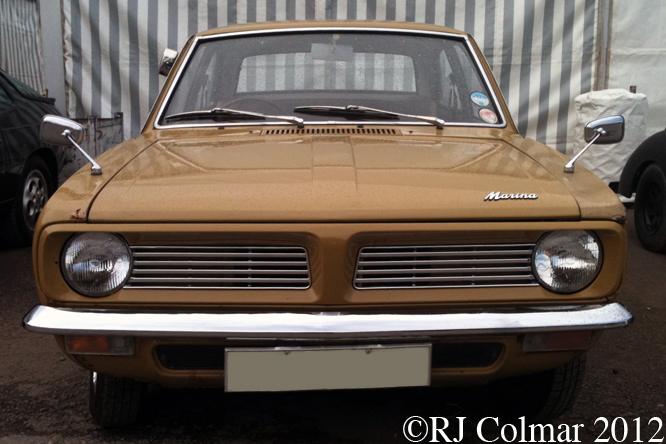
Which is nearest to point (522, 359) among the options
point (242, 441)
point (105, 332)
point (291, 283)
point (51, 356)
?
point (291, 283)

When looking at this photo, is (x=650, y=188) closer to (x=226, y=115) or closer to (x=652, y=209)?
(x=652, y=209)

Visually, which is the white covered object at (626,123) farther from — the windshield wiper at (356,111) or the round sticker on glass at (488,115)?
the windshield wiper at (356,111)

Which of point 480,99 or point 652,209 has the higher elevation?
point 480,99

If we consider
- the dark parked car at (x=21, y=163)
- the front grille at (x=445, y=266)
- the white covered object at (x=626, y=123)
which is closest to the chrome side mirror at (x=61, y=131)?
the front grille at (x=445, y=266)

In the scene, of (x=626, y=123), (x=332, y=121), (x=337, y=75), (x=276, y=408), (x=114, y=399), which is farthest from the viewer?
(x=626, y=123)

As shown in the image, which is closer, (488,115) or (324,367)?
(324,367)

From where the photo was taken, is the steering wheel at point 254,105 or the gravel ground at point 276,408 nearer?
the gravel ground at point 276,408

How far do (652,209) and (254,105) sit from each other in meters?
3.72

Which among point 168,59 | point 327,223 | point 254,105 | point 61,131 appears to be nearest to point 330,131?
point 254,105

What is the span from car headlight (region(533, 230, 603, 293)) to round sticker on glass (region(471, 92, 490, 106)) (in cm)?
119

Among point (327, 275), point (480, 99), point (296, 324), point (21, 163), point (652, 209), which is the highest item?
point (480, 99)

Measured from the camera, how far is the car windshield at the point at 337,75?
122 inches

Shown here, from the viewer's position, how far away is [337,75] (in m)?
3.23

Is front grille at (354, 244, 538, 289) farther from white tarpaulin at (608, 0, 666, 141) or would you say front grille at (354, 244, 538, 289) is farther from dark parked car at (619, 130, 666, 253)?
white tarpaulin at (608, 0, 666, 141)
